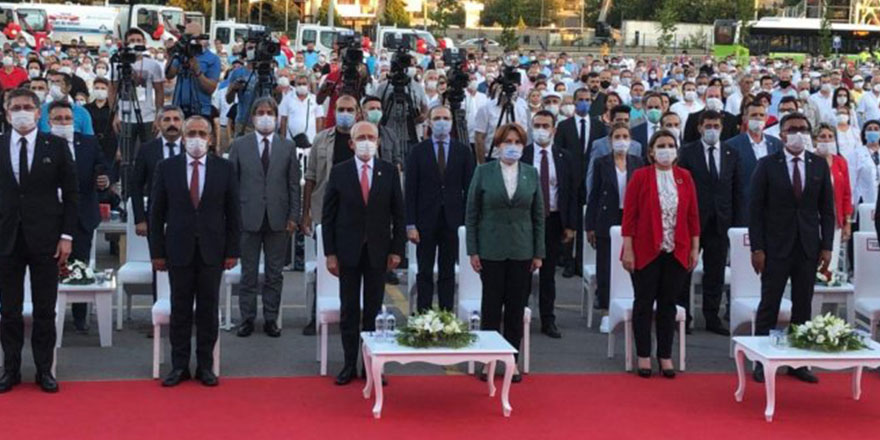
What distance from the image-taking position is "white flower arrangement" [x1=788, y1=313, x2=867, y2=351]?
32.7ft

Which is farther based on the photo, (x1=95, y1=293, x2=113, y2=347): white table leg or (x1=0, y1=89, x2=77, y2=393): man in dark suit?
(x1=95, y1=293, x2=113, y2=347): white table leg

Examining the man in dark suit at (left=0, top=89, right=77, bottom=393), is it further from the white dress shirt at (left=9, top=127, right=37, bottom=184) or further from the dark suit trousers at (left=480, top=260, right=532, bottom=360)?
the dark suit trousers at (left=480, top=260, right=532, bottom=360)

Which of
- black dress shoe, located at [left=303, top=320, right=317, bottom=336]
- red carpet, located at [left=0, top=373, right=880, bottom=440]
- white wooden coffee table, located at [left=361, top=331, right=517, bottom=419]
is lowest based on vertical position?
red carpet, located at [left=0, top=373, right=880, bottom=440]

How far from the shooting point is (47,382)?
10.2 meters

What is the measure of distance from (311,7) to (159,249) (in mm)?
74835

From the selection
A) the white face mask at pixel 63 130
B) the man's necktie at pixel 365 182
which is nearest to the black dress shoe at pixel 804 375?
the man's necktie at pixel 365 182

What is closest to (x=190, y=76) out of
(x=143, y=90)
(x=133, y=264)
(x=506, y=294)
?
(x=143, y=90)

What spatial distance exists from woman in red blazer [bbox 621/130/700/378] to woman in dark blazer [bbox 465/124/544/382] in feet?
2.36

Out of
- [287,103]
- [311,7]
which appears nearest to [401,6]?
[311,7]

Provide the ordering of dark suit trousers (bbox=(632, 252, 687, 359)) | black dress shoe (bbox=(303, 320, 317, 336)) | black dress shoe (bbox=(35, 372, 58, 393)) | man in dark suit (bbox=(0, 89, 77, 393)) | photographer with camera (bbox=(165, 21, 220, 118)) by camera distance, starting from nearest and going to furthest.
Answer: man in dark suit (bbox=(0, 89, 77, 393)) → black dress shoe (bbox=(35, 372, 58, 393)) → dark suit trousers (bbox=(632, 252, 687, 359)) → black dress shoe (bbox=(303, 320, 317, 336)) → photographer with camera (bbox=(165, 21, 220, 118))

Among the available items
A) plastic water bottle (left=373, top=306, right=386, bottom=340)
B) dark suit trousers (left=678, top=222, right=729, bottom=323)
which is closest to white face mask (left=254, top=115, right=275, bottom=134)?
plastic water bottle (left=373, top=306, right=386, bottom=340)

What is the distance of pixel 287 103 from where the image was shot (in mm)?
19703

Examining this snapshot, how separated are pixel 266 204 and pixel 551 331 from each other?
2.63 metres

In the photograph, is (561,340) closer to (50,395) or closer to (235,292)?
(235,292)
